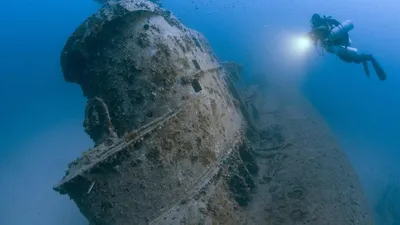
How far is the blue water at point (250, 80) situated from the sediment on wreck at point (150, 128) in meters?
9.63

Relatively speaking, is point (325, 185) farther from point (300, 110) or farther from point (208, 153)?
point (300, 110)

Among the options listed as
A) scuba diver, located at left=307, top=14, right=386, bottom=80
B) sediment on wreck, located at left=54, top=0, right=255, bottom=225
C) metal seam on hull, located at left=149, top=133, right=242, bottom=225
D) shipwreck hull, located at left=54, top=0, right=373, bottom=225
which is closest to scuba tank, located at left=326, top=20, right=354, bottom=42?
scuba diver, located at left=307, top=14, right=386, bottom=80

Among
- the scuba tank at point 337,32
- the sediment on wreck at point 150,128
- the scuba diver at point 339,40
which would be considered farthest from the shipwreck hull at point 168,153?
the scuba tank at point 337,32

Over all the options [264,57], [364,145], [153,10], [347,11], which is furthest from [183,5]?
[153,10]

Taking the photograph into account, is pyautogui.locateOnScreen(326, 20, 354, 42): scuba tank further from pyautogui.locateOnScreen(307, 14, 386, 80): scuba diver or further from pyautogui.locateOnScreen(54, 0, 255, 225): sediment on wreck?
pyautogui.locateOnScreen(54, 0, 255, 225): sediment on wreck

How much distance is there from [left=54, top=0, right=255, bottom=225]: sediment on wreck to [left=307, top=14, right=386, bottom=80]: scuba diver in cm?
523

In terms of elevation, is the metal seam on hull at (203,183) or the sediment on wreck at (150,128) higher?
the sediment on wreck at (150,128)

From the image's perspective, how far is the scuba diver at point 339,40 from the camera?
31.8ft

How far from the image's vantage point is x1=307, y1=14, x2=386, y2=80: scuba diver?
9.70 metres

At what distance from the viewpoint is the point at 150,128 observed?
14.6 feet

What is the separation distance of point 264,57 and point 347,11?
3433 cm

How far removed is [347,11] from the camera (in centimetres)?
5294

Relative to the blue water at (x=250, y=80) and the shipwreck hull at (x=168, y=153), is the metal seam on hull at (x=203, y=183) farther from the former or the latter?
the blue water at (x=250, y=80)

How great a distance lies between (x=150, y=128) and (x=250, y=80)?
13872 mm
